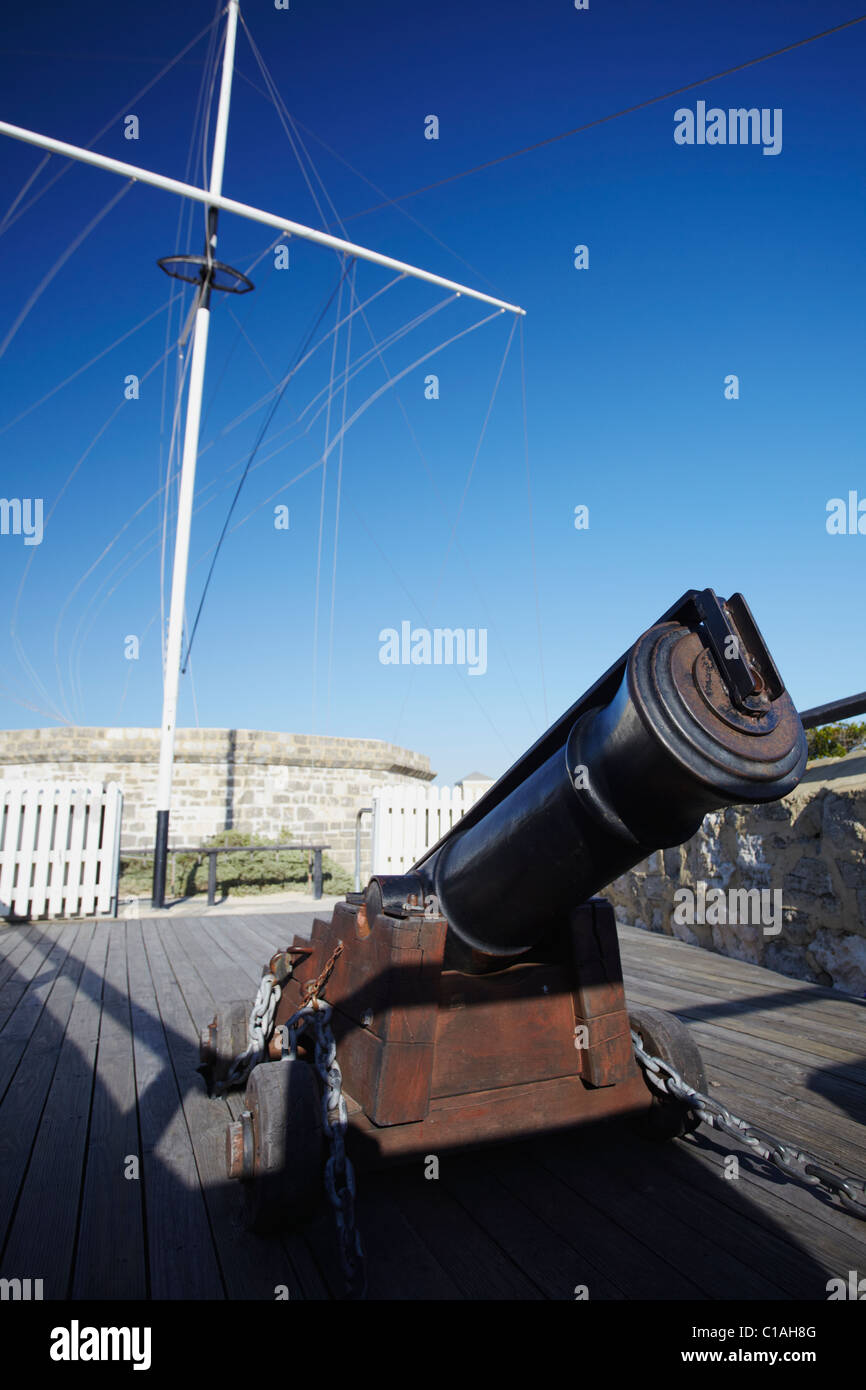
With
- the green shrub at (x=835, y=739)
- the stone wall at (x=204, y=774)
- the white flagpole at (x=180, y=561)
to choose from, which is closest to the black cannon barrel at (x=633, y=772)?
the green shrub at (x=835, y=739)

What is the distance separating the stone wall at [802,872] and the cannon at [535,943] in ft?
6.76

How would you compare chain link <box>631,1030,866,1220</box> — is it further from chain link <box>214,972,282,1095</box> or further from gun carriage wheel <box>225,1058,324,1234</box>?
chain link <box>214,972,282,1095</box>

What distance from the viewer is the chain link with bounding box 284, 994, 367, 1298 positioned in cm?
160

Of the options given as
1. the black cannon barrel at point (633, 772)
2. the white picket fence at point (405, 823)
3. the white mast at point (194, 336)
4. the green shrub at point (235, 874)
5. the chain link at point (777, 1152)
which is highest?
the white mast at point (194, 336)

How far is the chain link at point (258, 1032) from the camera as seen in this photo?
2463mm

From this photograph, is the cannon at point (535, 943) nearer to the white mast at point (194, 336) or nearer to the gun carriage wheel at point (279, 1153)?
the gun carriage wheel at point (279, 1153)

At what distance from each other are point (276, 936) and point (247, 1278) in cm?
477

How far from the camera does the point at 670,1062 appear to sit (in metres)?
2.35

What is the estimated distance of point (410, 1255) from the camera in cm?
173

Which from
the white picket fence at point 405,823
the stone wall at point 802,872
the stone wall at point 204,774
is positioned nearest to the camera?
the stone wall at point 802,872

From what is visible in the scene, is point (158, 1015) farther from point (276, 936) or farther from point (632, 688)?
point (632, 688)

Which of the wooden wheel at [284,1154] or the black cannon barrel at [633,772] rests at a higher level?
the black cannon barrel at [633,772]

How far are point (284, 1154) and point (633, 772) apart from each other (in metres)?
1.18

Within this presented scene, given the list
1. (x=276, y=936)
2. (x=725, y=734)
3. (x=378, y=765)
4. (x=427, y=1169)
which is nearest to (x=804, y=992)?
(x=427, y=1169)
